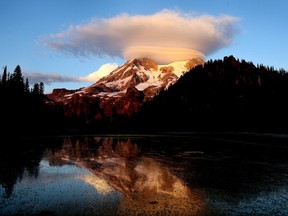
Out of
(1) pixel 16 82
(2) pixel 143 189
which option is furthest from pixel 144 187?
(1) pixel 16 82

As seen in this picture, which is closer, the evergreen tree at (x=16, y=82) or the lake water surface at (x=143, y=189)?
the lake water surface at (x=143, y=189)

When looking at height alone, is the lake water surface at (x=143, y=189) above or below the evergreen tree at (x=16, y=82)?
below

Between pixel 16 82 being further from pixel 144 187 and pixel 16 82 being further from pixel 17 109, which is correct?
pixel 144 187

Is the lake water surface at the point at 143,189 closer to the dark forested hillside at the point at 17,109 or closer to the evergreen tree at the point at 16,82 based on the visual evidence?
the dark forested hillside at the point at 17,109

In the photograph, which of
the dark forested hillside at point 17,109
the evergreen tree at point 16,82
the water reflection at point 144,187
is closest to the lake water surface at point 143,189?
the water reflection at point 144,187

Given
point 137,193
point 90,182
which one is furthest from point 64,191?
point 137,193

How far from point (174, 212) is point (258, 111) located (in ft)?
607

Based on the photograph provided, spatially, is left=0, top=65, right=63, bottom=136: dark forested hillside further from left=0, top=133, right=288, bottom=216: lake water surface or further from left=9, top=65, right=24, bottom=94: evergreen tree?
left=0, top=133, right=288, bottom=216: lake water surface

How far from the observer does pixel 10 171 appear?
27438 millimetres

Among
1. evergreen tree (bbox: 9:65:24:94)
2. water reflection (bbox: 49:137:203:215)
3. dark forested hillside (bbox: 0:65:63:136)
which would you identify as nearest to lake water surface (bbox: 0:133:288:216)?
water reflection (bbox: 49:137:203:215)

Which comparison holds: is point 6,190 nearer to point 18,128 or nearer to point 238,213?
point 238,213

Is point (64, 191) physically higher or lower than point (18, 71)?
lower

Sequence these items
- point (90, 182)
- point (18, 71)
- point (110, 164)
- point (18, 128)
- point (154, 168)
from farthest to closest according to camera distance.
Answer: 1. point (18, 71)
2. point (18, 128)
3. point (110, 164)
4. point (154, 168)
5. point (90, 182)

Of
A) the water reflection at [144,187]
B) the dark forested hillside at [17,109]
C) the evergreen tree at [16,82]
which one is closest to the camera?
the water reflection at [144,187]
